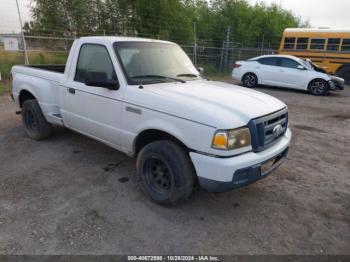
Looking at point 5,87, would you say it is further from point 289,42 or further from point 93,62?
point 289,42

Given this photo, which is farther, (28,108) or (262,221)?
(28,108)

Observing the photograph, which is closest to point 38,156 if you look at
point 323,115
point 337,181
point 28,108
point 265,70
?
point 28,108

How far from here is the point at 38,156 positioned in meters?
4.66

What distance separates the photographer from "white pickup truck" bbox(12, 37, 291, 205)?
2.85 m

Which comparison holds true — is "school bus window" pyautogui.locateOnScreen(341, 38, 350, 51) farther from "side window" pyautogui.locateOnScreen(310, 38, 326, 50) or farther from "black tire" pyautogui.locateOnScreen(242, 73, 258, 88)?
"black tire" pyautogui.locateOnScreen(242, 73, 258, 88)

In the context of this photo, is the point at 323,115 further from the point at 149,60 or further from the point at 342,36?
the point at 342,36

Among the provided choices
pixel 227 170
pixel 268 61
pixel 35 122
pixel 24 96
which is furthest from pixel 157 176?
pixel 268 61

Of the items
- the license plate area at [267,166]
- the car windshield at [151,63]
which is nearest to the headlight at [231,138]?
the license plate area at [267,166]

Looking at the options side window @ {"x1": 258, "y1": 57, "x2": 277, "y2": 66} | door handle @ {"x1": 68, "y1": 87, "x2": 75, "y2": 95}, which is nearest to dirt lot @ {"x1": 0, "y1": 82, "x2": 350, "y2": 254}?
door handle @ {"x1": 68, "y1": 87, "x2": 75, "y2": 95}

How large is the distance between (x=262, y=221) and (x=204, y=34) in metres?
18.1

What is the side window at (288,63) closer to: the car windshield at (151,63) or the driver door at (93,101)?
the car windshield at (151,63)

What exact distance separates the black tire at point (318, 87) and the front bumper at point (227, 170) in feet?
33.6

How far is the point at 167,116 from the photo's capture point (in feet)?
10.1

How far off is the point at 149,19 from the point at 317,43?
899 cm
